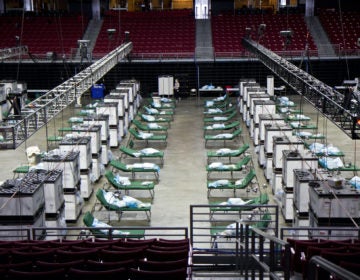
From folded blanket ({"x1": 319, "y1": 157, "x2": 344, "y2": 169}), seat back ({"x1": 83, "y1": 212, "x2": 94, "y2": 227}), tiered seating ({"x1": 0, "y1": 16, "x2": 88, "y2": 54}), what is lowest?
seat back ({"x1": 83, "y1": 212, "x2": 94, "y2": 227})

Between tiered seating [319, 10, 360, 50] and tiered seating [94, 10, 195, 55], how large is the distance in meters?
8.22

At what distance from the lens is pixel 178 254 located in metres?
7.38

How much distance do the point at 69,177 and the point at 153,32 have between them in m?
24.3

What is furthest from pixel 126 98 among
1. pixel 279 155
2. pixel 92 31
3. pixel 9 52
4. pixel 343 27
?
pixel 343 27

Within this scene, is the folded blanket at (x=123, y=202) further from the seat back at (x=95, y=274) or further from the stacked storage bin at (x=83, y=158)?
the seat back at (x=95, y=274)

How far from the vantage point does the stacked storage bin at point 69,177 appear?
13.8 m

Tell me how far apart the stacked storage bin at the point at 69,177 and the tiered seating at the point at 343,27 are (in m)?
23.4

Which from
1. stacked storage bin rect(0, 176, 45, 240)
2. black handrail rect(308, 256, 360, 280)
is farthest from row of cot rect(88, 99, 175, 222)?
black handrail rect(308, 256, 360, 280)

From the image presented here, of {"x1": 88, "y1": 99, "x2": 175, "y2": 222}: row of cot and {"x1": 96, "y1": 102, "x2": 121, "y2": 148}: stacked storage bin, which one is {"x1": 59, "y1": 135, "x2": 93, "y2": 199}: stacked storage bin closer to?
{"x1": 88, "y1": 99, "x2": 175, "y2": 222}: row of cot

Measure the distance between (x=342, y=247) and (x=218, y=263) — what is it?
2.71 metres

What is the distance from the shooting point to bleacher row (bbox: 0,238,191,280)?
6516 mm

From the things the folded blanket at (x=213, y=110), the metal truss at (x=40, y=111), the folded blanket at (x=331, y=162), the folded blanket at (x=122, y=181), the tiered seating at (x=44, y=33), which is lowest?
the folded blanket at (x=122, y=181)

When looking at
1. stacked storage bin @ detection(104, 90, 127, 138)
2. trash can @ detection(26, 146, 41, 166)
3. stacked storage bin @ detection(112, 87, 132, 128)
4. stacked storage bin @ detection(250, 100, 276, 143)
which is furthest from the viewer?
stacked storage bin @ detection(112, 87, 132, 128)

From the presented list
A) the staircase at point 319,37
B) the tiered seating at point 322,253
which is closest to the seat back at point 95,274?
the tiered seating at point 322,253
